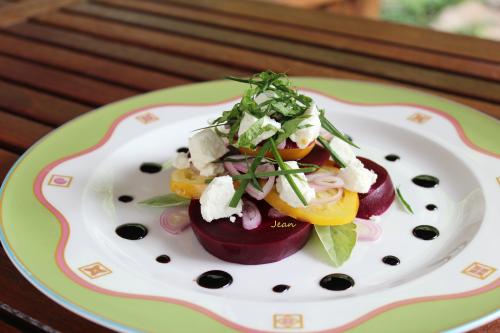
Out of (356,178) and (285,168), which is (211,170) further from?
(356,178)

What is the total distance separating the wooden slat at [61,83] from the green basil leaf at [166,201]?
0.55 metres

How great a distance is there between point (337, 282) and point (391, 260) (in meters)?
0.12

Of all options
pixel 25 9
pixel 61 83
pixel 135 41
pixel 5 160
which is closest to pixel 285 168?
pixel 5 160

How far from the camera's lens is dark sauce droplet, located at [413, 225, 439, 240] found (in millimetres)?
1384

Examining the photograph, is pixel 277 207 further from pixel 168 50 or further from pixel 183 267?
pixel 168 50

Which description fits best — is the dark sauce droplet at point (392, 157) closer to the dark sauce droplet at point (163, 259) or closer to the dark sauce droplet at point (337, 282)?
the dark sauce droplet at point (337, 282)

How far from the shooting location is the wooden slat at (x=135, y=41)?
2.06m

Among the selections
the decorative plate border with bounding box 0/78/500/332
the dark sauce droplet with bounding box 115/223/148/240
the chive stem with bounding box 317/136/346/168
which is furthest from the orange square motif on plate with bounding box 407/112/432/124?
the dark sauce droplet with bounding box 115/223/148/240

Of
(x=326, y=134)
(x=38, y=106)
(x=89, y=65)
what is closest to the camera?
(x=326, y=134)

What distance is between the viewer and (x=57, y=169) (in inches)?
59.3

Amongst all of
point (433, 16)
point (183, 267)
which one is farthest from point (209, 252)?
point (433, 16)

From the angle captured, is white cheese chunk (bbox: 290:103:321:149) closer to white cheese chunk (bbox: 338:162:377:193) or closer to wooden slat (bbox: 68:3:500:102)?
white cheese chunk (bbox: 338:162:377:193)

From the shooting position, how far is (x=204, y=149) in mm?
1368

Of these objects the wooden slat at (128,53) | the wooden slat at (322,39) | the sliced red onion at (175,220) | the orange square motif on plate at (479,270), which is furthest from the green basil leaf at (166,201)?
the wooden slat at (322,39)
